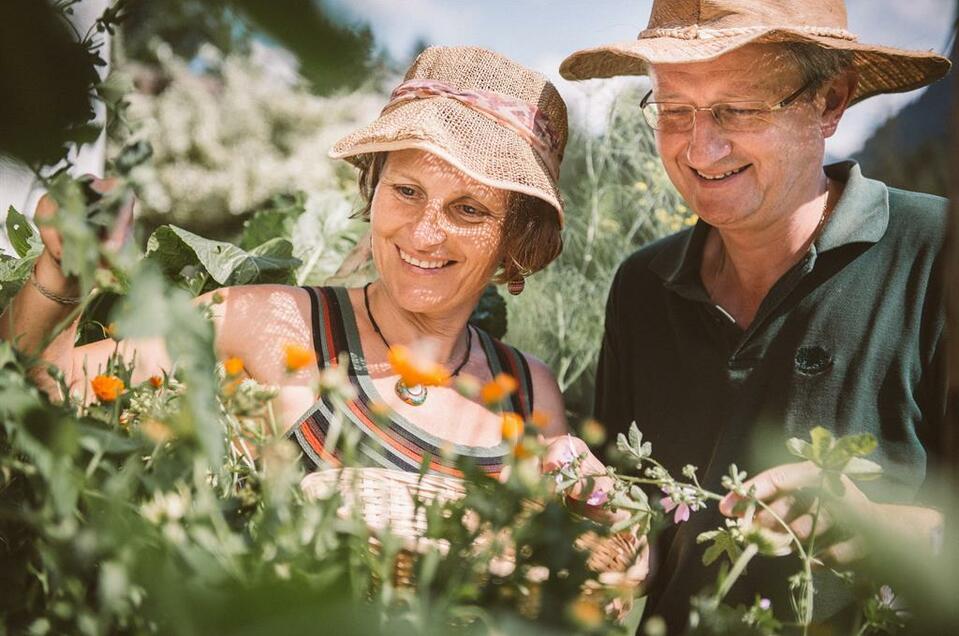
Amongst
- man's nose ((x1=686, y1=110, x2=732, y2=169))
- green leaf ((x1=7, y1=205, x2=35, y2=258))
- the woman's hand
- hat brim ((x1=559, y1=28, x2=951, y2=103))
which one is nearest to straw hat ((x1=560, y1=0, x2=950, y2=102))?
hat brim ((x1=559, y1=28, x2=951, y2=103))

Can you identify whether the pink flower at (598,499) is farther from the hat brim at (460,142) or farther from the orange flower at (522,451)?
the hat brim at (460,142)

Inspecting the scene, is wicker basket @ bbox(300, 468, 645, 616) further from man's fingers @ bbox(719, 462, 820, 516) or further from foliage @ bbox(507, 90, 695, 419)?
foliage @ bbox(507, 90, 695, 419)

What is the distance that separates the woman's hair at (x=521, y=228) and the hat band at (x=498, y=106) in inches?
2.9

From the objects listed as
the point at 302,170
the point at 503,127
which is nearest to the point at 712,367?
the point at 503,127

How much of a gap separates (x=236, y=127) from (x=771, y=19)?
1.88 metres

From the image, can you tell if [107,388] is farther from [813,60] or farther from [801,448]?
[813,60]

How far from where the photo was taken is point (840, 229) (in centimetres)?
140

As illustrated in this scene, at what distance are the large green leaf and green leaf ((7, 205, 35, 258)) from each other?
23cm

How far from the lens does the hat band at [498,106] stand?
1.30m

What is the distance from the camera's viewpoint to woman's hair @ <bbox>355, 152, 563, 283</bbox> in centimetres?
137

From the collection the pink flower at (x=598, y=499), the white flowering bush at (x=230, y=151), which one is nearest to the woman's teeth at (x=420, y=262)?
the pink flower at (x=598, y=499)

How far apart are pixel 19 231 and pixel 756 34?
3.67ft

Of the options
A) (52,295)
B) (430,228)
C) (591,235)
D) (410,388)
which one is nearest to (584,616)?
(52,295)

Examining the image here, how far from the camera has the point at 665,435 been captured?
1.52 meters
